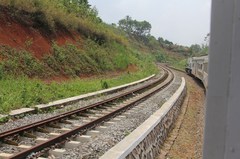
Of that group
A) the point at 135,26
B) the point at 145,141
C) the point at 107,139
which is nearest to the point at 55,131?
the point at 107,139

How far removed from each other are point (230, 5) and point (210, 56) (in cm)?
15

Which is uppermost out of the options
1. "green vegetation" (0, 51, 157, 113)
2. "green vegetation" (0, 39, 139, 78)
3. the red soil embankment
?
the red soil embankment

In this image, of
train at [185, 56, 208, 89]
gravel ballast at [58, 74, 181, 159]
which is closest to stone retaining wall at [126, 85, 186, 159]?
gravel ballast at [58, 74, 181, 159]

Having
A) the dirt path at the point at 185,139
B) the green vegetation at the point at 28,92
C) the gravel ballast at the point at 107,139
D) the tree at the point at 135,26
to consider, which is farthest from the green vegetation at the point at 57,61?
the tree at the point at 135,26

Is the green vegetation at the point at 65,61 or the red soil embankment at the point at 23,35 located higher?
the red soil embankment at the point at 23,35

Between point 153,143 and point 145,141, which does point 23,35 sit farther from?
point 145,141

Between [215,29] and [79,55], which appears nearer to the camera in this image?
[215,29]

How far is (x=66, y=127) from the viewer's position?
1027 cm

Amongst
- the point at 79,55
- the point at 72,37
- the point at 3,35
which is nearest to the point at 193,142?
the point at 3,35

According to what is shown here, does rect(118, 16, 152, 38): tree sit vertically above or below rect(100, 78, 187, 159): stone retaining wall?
above

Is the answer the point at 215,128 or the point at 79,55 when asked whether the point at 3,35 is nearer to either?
the point at 79,55

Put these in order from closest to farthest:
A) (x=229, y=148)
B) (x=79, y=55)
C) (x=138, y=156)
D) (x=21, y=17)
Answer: (x=229, y=148) → (x=138, y=156) → (x=21, y=17) → (x=79, y=55)

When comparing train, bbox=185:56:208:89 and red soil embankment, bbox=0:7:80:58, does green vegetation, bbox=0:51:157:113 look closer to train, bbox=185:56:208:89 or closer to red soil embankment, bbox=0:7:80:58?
red soil embankment, bbox=0:7:80:58

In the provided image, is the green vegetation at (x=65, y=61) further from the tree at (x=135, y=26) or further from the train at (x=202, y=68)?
the tree at (x=135, y=26)
